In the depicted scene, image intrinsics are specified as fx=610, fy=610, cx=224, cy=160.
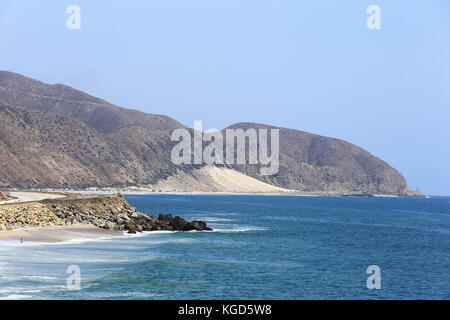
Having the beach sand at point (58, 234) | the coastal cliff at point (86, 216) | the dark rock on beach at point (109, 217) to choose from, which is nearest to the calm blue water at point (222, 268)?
the beach sand at point (58, 234)

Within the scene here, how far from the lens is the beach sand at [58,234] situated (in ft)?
157

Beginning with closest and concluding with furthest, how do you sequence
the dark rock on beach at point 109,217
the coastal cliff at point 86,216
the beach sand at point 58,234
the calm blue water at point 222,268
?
the calm blue water at point 222,268 → the beach sand at point 58,234 → the coastal cliff at point 86,216 → the dark rock on beach at point 109,217

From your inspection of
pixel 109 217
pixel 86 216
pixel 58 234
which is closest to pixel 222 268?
pixel 58 234

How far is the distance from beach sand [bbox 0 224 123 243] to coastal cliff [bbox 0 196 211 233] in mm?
1441

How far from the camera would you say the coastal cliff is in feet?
183

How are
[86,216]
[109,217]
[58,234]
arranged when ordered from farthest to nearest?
[109,217]
[86,216]
[58,234]

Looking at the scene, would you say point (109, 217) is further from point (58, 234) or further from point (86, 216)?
point (58, 234)

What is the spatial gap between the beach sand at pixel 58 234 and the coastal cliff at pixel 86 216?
4.73ft

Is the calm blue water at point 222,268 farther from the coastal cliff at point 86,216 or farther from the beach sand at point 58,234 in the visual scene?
the coastal cliff at point 86,216

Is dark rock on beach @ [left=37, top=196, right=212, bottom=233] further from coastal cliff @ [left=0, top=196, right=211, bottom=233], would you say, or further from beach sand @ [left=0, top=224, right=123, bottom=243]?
beach sand @ [left=0, top=224, right=123, bottom=243]

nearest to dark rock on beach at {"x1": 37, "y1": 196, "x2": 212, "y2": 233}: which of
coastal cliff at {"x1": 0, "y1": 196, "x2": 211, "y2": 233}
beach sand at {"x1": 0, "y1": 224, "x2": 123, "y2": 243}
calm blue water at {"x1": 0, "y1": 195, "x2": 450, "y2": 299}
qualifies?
coastal cliff at {"x1": 0, "y1": 196, "x2": 211, "y2": 233}

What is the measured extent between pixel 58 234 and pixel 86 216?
41.1ft

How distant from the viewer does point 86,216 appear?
212 feet
